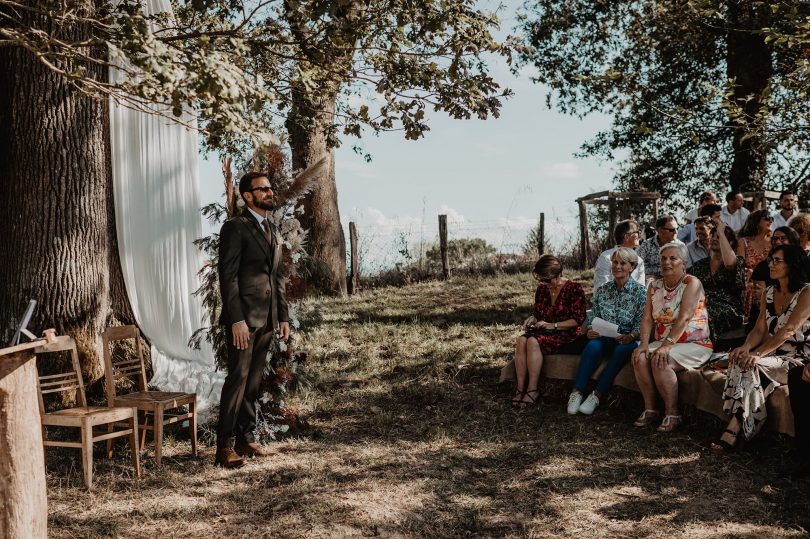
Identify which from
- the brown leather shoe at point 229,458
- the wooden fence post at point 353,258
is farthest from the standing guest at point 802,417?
the wooden fence post at point 353,258

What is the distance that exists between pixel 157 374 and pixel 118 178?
5.92 feet

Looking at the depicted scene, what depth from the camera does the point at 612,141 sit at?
16.9 meters

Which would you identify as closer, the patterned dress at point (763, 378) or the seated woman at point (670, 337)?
the patterned dress at point (763, 378)

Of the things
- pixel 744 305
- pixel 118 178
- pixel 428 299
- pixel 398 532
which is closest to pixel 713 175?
pixel 428 299

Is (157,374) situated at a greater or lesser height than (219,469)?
greater

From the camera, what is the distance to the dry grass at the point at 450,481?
174 inches

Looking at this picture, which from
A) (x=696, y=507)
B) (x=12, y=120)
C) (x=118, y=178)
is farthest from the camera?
(x=118, y=178)

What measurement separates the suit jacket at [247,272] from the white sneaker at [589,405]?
2.79m

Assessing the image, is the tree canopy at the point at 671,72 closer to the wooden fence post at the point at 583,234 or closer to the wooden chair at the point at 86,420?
the wooden fence post at the point at 583,234

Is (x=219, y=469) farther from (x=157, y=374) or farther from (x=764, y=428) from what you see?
(x=764, y=428)

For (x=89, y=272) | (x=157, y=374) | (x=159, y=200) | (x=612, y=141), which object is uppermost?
(x=612, y=141)

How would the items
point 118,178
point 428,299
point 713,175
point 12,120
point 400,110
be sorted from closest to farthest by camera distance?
point 400,110, point 12,120, point 118,178, point 428,299, point 713,175

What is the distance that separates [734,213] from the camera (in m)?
10.1

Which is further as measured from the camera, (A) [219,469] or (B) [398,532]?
(A) [219,469]
